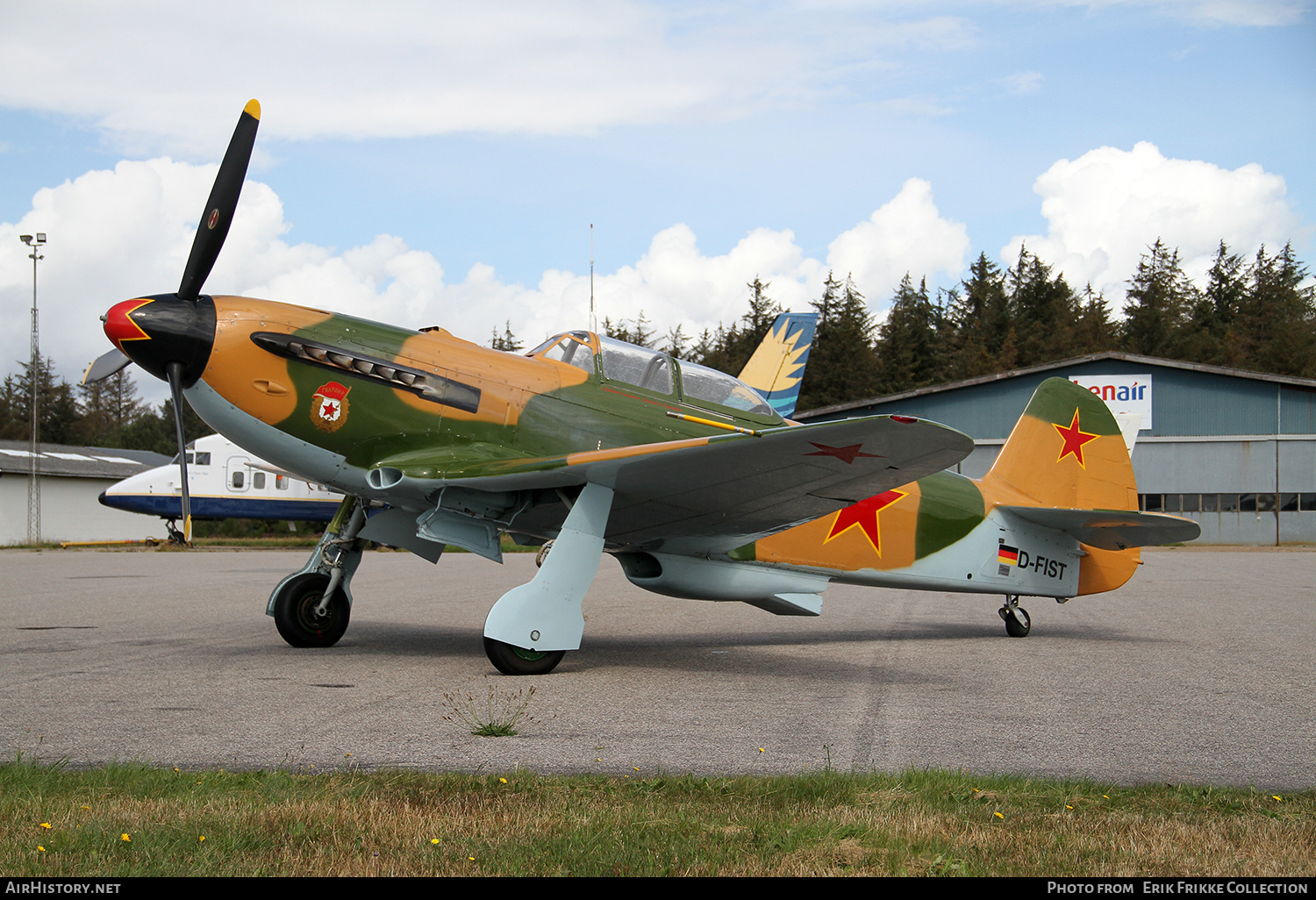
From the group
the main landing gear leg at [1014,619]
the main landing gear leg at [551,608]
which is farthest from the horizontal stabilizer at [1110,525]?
the main landing gear leg at [551,608]

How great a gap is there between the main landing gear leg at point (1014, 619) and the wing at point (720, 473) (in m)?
3.50

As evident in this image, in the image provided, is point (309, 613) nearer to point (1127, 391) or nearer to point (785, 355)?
point (785, 355)

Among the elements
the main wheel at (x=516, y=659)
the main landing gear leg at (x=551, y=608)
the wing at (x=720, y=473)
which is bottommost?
the main wheel at (x=516, y=659)

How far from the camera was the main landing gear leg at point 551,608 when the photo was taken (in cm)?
664

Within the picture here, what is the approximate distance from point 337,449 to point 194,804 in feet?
13.3

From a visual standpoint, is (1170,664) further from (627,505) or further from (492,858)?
(492,858)

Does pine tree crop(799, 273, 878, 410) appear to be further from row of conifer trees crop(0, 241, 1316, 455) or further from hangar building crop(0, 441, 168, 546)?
hangar building crop(0, 441, 168, 546)

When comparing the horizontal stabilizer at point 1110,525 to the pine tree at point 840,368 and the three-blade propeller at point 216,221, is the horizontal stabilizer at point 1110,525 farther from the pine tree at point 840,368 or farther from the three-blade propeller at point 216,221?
the pine tree at point 840,368

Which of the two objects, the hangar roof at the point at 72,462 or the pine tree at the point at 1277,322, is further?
the pine tree at the point at 1277,322

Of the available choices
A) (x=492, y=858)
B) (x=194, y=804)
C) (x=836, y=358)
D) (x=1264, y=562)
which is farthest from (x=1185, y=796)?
(x=836, y=358)

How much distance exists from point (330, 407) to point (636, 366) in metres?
2.46

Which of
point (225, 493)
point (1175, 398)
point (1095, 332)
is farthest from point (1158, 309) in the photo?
point (225, 493)

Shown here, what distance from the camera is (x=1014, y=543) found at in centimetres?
982

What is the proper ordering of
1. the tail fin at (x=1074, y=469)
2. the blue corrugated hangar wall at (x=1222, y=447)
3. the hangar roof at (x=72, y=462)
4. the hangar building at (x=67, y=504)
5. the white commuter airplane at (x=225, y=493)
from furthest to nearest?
the hangar roof at (x=72, y=462) → the hangar building at (x=67, y=504) → the blue corrugated hangar wall at (x=1222, y=447) → the white commuter airplane at (x=225, y=493) → the tail fin at (x=1074, y=469)
